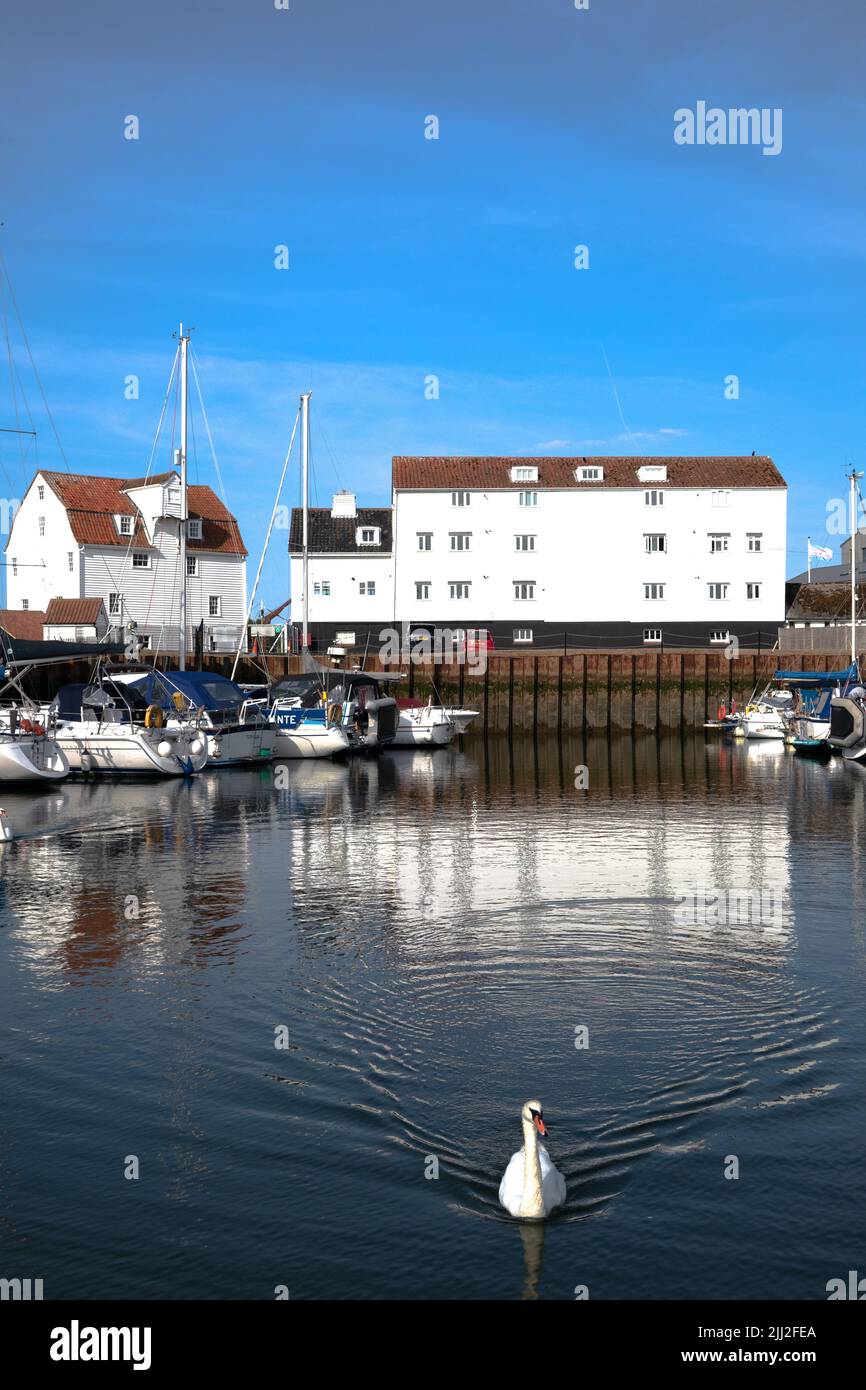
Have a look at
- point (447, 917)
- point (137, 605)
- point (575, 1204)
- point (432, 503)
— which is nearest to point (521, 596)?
point (432, 503)

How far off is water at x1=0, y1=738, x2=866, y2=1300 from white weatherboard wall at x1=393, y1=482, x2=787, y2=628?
52390 millimetres

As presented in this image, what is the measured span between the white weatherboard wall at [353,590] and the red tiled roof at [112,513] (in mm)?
6045

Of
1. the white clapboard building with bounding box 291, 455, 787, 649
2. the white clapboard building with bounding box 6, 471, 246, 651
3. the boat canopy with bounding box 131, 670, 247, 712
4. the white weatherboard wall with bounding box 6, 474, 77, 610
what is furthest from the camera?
the white clapboard building with bounding box 291, 455, 787, 649

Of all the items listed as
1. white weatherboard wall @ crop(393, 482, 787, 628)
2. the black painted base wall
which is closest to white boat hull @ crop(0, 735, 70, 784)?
the black painted base wall

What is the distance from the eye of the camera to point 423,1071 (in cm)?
1218

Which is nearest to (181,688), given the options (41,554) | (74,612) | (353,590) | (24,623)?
(74,612)

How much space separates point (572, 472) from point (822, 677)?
84.0ft

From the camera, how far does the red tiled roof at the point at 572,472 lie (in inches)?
3056

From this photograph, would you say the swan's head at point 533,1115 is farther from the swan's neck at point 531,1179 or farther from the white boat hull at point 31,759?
the white boat hull at point 31,759

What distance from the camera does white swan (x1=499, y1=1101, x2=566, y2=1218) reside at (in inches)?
360

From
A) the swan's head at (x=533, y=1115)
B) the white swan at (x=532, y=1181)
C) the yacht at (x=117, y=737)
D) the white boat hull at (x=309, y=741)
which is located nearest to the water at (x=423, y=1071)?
the white swan at (x=532, y=1181)

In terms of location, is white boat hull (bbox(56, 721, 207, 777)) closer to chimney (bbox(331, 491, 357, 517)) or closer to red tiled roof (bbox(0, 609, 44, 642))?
red tiled roof (bbox(0, 609, 44, 642))

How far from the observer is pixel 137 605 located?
75250mm
